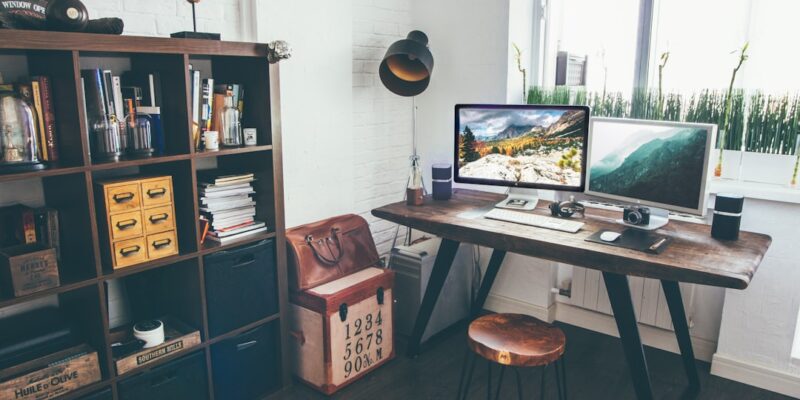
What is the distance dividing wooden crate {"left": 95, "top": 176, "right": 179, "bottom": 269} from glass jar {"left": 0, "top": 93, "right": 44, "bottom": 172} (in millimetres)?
242

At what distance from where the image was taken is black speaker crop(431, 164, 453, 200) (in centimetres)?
310

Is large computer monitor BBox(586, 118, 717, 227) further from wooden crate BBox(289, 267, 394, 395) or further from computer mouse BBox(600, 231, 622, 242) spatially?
wooden crate BBox(289, 267, 394, 395)

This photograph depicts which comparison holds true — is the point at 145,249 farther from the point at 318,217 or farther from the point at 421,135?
the point at 421,135

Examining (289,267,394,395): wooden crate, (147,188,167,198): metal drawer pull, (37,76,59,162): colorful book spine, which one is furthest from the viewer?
(289,267,394,395): wooden crate

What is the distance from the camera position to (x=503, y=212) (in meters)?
2.80

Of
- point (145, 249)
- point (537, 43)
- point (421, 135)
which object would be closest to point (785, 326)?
point (537, 43)

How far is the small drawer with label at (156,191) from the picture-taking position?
88.3 inches

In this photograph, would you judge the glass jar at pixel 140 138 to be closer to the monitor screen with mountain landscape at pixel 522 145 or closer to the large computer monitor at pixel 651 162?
the monitor screen with mountain landscape at pixel 522 145

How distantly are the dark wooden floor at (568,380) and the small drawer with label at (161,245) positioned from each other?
88 cm

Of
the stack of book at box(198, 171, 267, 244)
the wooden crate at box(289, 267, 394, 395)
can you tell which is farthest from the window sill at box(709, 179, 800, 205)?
the stack of book at box(198, 171, 267, 244)

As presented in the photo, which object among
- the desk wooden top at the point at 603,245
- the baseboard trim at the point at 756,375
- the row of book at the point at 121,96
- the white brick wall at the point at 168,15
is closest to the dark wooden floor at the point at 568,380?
the baseboard trim at the point at 756,375

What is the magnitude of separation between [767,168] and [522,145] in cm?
112

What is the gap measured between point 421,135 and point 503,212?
43.4 inches

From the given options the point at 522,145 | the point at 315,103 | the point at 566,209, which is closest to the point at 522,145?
the point at 522,145
